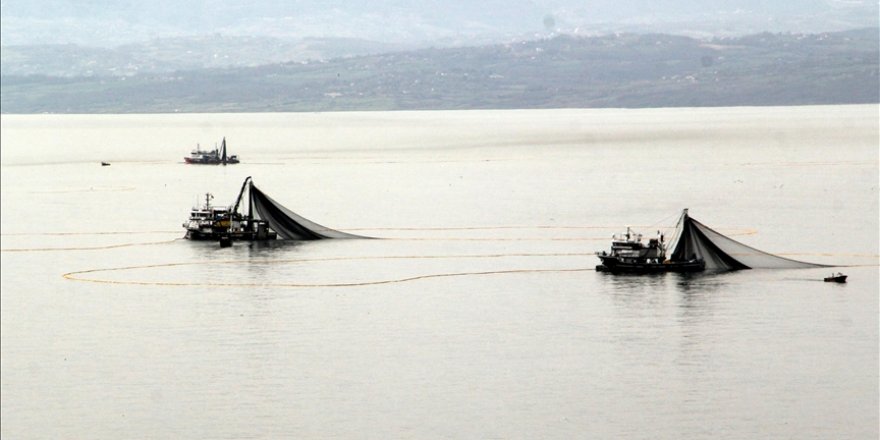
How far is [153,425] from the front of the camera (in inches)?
2100

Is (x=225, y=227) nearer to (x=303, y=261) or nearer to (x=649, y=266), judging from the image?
(x=303, y=261)

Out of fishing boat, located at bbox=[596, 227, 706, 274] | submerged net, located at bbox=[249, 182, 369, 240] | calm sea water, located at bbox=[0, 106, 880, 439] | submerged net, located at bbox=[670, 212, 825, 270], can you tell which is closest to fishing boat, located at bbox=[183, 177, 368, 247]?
submerged net, located at bbox=[249, 182, 369, 240]

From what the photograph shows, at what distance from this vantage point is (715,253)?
9206cm

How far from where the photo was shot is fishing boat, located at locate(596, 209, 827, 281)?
3558 inches

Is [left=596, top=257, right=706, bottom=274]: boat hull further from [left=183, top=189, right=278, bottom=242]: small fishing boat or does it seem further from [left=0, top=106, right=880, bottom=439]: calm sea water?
[left=183, top=189, right=278, bottom=242]: small fishing boat

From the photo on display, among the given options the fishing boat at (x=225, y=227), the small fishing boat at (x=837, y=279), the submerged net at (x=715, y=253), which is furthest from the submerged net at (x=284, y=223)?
the small fishing boat at (x=837, y=279)

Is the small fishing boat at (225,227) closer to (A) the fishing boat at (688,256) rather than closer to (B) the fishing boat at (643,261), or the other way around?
(A) the fishing boat at (688,256)

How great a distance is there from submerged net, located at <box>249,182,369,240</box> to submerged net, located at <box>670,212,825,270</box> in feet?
96.3

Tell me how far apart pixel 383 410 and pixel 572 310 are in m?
24.1

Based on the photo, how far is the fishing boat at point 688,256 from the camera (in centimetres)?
9038

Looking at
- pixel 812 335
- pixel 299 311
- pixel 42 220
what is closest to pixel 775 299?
pixel 812 335

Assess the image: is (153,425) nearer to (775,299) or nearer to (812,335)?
(812,335)

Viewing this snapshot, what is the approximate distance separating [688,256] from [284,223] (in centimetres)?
3142

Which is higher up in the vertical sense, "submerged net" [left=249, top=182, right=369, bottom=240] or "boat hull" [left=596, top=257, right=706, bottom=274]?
"submerged net" [left=249, top=182, right=369, bottom=240]
